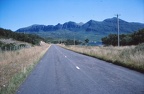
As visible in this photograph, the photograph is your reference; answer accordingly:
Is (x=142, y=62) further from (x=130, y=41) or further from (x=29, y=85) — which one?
(x=130, y=41)

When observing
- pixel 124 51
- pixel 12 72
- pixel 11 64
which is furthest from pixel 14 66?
pixel 124 51

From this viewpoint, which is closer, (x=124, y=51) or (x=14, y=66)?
(x=14, y=66)

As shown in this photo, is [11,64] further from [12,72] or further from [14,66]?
[12,72]

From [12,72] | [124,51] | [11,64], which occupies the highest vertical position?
[124,51]

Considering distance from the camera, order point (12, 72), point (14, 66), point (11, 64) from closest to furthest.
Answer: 1. point (12, 72)
2. point (14, 66)
3. point (11, 64)

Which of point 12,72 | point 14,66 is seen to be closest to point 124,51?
point 14,66

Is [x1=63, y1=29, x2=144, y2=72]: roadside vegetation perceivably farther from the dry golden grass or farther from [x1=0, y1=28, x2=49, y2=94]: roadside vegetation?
the dry golden grass

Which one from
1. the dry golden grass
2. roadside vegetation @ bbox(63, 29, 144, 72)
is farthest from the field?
roadside vegetation @ bbox(63, 29, 144, 72)

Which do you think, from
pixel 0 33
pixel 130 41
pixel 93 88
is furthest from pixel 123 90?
pixel 0 33

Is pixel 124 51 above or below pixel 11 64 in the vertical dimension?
above

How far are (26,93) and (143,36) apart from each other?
72708 mm

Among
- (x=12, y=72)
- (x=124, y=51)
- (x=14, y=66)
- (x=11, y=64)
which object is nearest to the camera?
(x=12, y=72)

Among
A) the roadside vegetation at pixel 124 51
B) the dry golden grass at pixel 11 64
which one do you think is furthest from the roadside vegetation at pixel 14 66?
the roadside vegetation at pixel 124 51

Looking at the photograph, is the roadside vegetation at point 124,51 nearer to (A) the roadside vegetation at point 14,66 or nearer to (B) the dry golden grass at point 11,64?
(A) the roadside vegetation at point 14,66
